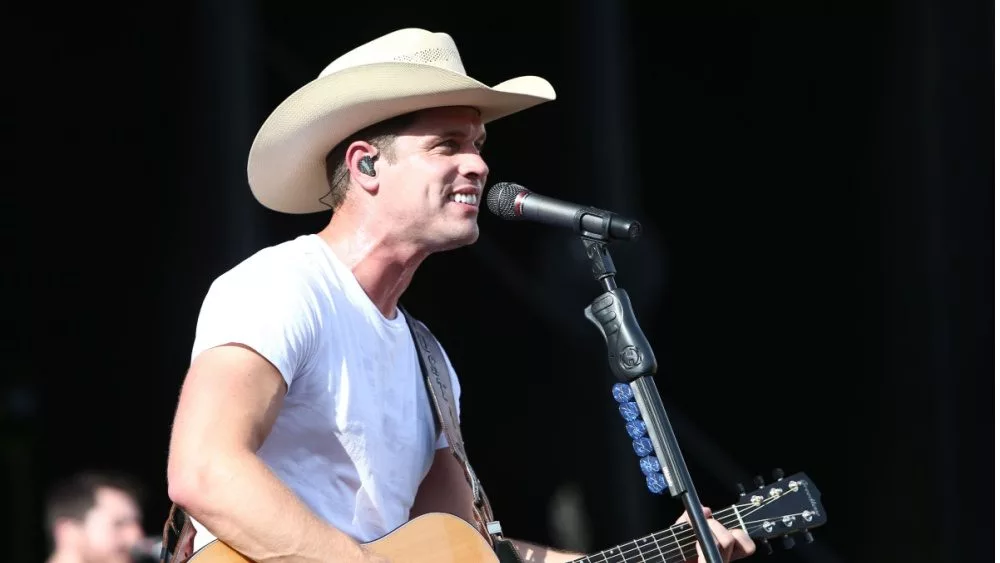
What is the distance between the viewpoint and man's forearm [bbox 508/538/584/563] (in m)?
2.83

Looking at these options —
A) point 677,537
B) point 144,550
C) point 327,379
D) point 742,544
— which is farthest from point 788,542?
point 144,550

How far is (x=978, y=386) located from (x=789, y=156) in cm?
120

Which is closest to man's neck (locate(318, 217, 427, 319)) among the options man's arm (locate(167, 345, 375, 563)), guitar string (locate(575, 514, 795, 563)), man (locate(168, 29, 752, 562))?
man (locate(168, 29, 752, 562))

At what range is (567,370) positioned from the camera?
197 inches

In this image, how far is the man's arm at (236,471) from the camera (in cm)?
217

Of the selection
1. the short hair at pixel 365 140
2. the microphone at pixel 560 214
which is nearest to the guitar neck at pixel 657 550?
the microphone at pixel 560 214

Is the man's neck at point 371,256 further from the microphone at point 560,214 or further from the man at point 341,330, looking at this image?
the microphone at point 560,214

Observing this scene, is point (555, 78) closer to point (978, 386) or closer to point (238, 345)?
point (978, 386)

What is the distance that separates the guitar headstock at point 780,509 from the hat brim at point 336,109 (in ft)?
3.26

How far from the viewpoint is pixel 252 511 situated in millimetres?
2186

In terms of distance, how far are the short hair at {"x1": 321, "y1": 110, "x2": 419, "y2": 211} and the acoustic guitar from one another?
2.52 feet

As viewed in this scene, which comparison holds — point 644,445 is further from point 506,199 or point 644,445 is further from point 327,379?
point 327,379

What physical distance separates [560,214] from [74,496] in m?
2.28

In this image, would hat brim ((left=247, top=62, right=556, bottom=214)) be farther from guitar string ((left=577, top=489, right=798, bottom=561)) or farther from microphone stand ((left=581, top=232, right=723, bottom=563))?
guitar string ((left=577, top=489, right=798, bottom=561))
